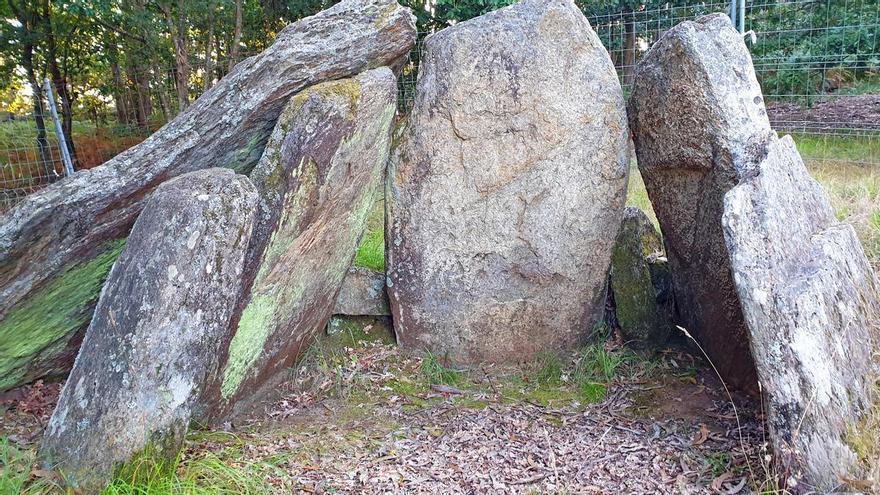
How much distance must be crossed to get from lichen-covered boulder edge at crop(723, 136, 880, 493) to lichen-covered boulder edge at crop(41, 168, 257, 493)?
2189mm

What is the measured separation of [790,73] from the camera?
7.90 metres

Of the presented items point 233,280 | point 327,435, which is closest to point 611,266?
point 327,435

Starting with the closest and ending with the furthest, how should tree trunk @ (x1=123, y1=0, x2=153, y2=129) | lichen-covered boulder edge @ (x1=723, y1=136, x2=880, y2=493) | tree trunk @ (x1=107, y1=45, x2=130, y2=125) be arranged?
lichen-covered boulder edge @ (x1=723, y1=136, x2=880, y2=493)
tree trunk @ (x1=123, y1=0, x2=153, y2=129)
tree trunk @ (x1=107, y1=45, x2=130, y2=125)

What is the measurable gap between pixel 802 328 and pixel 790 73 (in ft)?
20.6

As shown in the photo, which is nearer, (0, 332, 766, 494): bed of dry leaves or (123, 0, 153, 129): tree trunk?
(0, 332, 766, 494): bed of dry leaves

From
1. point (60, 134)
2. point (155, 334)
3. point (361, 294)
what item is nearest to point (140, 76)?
point (60, 134)

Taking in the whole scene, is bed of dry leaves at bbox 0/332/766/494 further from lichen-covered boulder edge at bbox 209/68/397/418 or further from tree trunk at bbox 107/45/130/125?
tree trunk at bbox 107/45/130/125

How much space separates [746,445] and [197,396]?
247 cm

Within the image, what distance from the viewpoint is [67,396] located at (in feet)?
9.75

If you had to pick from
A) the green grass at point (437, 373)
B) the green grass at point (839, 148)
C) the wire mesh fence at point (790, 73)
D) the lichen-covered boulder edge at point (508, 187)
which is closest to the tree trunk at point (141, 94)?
the wire mesh fence at point (790, 73)

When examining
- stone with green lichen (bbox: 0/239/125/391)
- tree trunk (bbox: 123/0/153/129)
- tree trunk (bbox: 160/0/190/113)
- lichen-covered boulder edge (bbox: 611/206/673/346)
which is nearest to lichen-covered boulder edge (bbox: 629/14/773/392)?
lichen-covered boulder edge (bbox: 611/206/673/346)

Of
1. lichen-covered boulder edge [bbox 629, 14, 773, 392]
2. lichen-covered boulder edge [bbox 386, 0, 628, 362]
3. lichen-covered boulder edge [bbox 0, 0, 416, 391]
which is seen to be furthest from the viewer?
lichen-covered boulder edge [bbox 386, 0, 628, 362]

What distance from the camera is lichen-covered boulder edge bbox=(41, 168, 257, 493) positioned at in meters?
2.91

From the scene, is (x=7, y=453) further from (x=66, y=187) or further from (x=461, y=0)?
(x=461, y=0)
